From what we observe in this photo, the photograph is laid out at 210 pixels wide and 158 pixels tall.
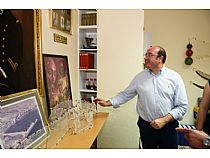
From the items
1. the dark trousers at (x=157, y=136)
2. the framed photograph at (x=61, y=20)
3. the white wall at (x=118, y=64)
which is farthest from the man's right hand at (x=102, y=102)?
the framed photograph at (x=61, y=20)

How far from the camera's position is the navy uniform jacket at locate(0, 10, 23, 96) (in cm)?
103

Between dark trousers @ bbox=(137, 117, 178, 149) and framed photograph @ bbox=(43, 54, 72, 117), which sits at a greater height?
framed photograph @ bbox=(43, 54, 72, 117)

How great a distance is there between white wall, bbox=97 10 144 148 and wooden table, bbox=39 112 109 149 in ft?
0.19

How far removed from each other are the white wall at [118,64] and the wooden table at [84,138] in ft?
0.19

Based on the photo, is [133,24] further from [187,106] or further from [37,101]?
[37,101]

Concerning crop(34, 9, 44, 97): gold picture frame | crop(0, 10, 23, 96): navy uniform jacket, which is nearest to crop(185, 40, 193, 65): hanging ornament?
crop(34, 9, 44, 97): gold picture frame

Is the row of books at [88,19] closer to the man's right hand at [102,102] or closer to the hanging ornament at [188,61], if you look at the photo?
the man's right hand at [102,102]

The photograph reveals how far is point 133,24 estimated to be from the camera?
1.56 meters

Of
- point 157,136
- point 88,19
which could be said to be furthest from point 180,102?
point 88,19

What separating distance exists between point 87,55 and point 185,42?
0.73m

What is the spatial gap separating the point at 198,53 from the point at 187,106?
1.26ft

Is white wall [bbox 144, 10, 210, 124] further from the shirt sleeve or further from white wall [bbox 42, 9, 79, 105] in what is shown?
white wall [bbox 42, 9, 79, 105]

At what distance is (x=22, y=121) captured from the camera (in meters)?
1.00
